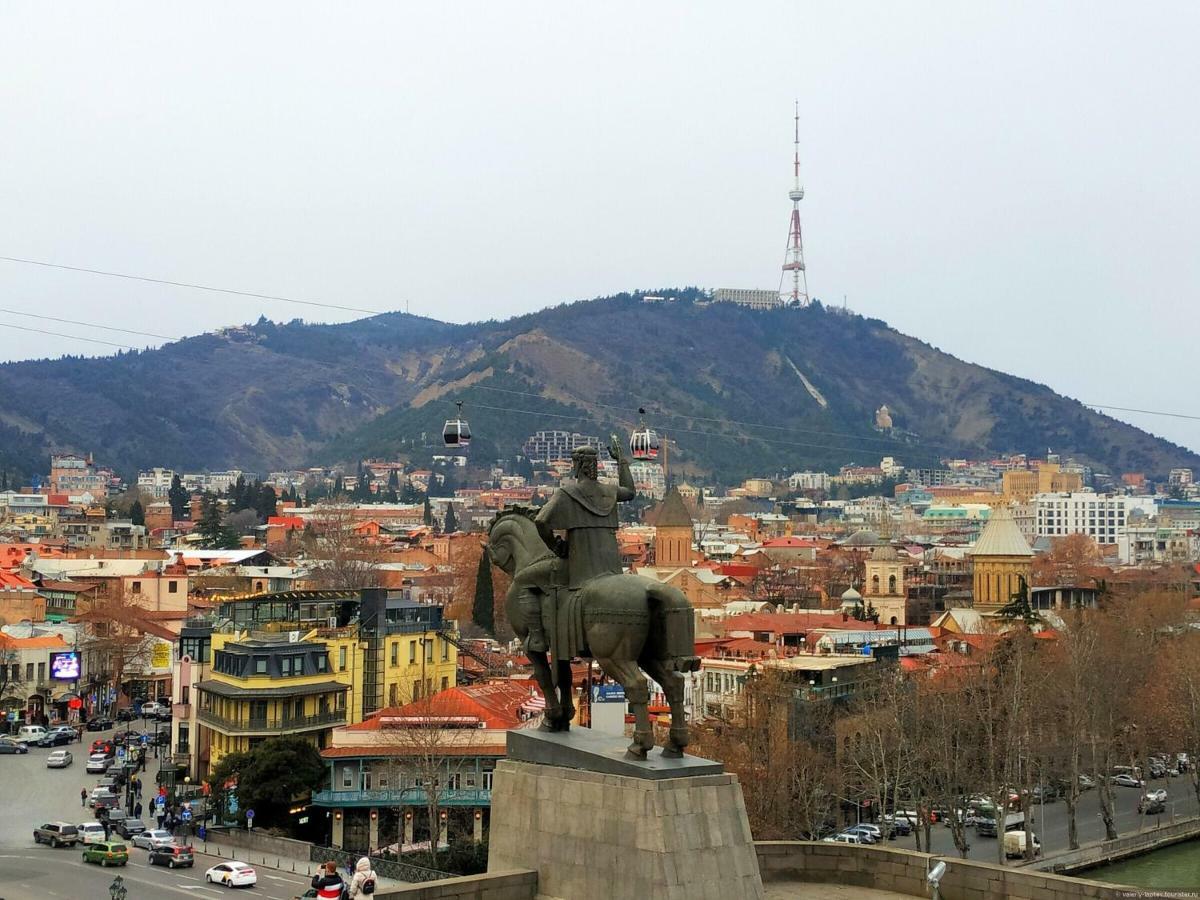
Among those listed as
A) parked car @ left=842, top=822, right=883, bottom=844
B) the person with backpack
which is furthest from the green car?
the person with backpack

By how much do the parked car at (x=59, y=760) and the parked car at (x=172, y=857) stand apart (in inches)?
510

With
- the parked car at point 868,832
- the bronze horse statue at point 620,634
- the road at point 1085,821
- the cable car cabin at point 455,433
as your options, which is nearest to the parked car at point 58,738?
the cable car cabin at point 455,433

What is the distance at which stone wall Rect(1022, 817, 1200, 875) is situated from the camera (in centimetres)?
3594

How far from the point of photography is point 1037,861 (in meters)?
36.1

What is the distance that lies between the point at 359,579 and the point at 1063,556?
67.7 metres

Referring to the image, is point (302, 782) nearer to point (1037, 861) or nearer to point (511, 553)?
point (1037, 861)

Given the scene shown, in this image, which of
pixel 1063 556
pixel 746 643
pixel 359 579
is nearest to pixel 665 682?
pixel 746 643

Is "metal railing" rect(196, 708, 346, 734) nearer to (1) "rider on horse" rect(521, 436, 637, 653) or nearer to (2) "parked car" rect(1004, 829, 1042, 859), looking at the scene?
(2) "parked car" rect(1004, 829, 1042, 859)

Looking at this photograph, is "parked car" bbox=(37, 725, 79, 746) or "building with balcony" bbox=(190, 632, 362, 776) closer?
"building with balcony" bbox=(190, 632, 362, 776)

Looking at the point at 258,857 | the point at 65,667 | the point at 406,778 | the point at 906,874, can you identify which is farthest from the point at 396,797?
the point at 906,874

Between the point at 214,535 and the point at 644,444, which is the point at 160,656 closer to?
the point at 644,444

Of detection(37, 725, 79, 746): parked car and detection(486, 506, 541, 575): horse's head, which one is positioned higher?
detection(486, 506, 541, 575): horse's head

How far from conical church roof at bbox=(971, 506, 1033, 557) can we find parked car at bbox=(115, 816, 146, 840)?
191ft

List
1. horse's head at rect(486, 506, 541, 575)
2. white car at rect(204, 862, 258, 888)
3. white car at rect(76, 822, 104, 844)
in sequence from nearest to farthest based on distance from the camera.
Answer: horse's head at rect(486, 506, 541, 575) → white car at rect(204, 862, 258, 888) → white car at rect(76, 822, 104, 844)
